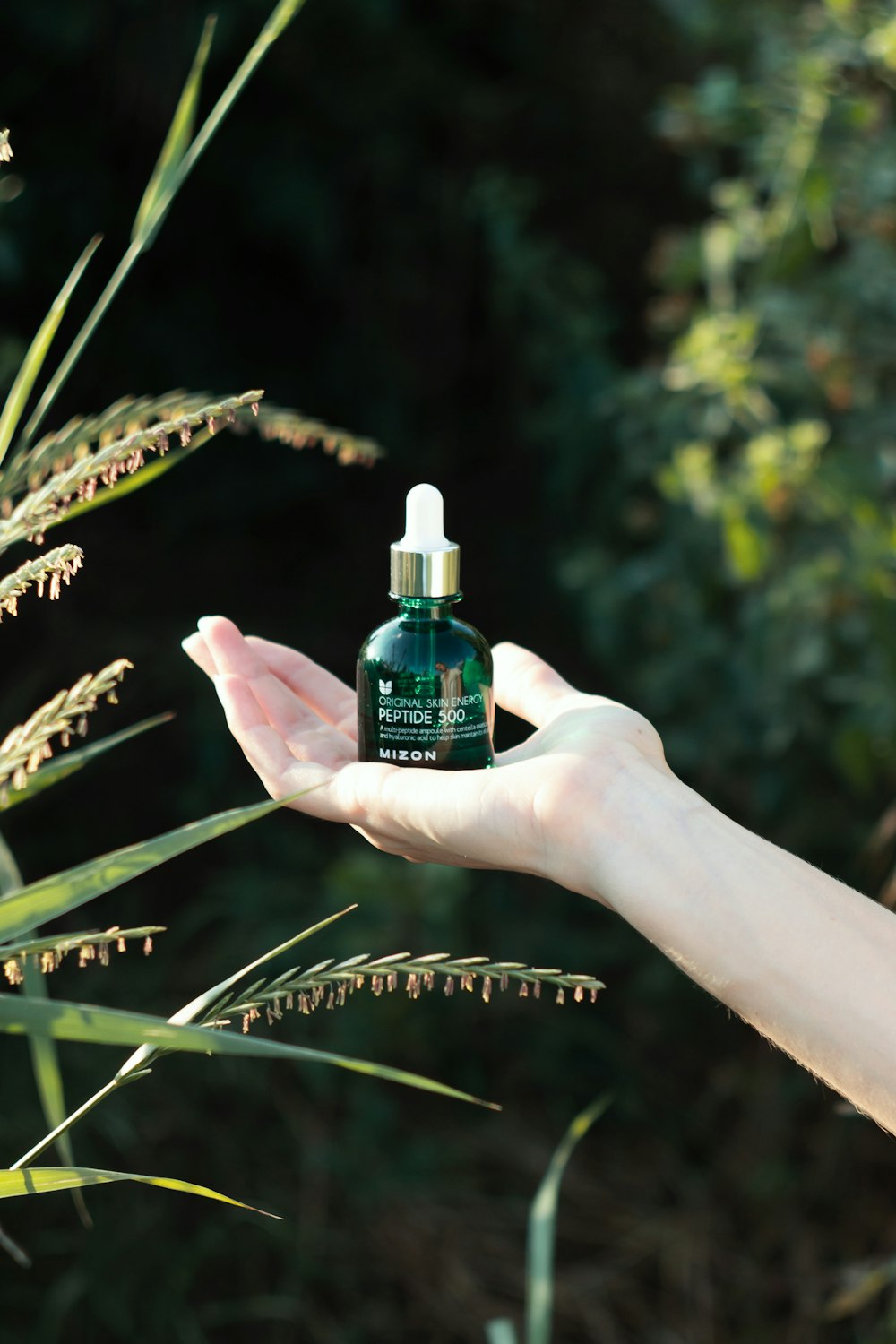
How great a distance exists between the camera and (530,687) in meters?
1.02

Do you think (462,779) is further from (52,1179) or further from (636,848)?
(52,1179)

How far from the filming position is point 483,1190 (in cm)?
202

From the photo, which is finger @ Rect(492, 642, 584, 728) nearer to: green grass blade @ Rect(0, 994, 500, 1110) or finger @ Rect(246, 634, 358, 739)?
finger @ Rect(246, 634, 358, 739)

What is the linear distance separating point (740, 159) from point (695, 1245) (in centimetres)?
176

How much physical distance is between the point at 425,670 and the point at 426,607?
0.05 meters

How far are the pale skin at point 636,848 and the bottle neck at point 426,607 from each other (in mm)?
113

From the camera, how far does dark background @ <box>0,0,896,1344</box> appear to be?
1794 millimetres

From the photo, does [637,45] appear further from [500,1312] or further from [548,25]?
[500,1312]

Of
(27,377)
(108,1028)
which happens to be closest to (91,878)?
(108,1028)

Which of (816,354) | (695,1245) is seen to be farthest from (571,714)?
(695,1245)

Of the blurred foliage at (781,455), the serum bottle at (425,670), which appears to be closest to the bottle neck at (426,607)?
the serum bottle at (425,670)

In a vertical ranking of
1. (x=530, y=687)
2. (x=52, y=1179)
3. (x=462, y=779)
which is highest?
(x=530, y=687)

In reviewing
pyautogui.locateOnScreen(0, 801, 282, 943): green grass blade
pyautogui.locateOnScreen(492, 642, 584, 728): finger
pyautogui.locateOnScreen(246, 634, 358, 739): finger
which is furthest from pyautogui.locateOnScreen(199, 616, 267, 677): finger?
pyautogui.locateOnScreen(0, 801, 282, 943): green grass blade

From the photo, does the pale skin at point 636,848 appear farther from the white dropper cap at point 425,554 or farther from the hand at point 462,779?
the white dropper cap at point 425,554
